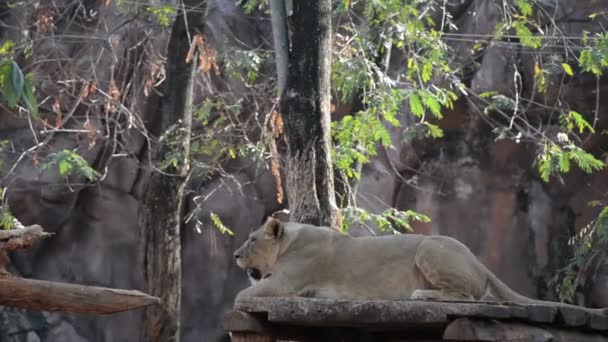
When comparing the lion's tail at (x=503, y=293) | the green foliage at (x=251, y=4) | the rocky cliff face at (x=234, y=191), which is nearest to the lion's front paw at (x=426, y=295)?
the lion's tail at (x=503, y=293)

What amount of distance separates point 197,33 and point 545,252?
556cm

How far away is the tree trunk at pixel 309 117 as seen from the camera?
8.80m

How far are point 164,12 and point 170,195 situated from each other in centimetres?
228

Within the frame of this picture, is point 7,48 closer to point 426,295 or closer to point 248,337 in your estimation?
point 248,337

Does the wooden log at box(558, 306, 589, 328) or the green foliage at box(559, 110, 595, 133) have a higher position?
the green foliage at box(559, 110, 595, 133)

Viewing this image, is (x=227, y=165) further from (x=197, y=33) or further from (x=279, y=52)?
(x=279, y=52)

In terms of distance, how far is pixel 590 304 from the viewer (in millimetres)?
13141

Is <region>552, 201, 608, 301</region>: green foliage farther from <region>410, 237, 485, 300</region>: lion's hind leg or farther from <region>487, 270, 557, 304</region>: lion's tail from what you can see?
<region>410, 237, 485, 300</region>: lion's hind leg

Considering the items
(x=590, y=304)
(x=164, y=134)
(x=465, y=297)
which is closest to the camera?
(x=465, y=297)

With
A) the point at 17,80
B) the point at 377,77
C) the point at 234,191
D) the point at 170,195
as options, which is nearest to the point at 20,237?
the point at 17,80

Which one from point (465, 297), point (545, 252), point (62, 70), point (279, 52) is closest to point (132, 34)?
point (62, 70)

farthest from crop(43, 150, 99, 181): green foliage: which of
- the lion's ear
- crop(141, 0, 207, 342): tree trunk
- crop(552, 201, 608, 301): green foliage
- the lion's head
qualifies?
crop(552, 201, 608, 301): green foliage

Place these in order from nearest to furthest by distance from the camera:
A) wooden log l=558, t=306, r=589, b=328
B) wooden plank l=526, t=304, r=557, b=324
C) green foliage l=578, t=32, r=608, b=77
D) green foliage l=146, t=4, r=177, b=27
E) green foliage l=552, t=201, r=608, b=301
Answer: wooden plank l=526, t=304, r=557, b=324 < wooden log l=558, t=306, r=589, b=328 < green foliage l=578, t=32, r=608, b=77 < green foliage l=146, t=4, r=177, b=27 < green foliage l=552, t=201, r=608, b=301

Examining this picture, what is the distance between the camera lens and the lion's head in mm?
7047
